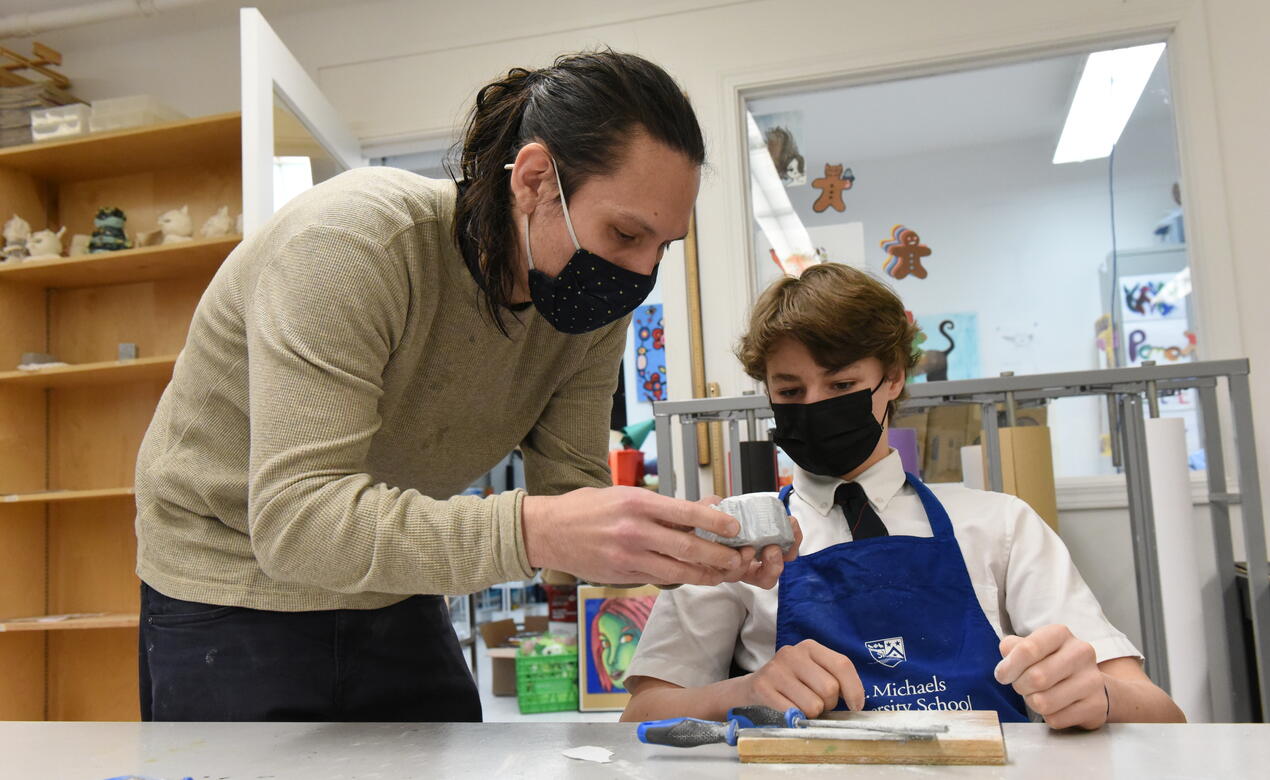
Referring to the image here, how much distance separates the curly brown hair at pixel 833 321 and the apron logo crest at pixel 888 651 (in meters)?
0.42

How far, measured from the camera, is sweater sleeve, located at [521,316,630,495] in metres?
1.28

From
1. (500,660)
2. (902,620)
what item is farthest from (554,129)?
(500,660)

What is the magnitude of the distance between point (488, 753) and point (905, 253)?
2783mm

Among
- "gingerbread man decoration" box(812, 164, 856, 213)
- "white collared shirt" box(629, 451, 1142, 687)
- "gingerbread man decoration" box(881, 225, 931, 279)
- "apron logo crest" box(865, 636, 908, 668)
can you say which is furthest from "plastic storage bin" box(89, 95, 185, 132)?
"apron logo crest" box(865, 636, 908, 668)

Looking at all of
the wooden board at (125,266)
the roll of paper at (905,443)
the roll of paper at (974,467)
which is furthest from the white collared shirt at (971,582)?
the wooden board at (125,266)

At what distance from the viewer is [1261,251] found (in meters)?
2.87

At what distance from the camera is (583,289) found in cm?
108

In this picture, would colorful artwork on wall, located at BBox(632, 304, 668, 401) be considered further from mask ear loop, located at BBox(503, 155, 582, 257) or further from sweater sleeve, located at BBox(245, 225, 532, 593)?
sweater sleeve, located at BBox(245, 225, 532, 593)

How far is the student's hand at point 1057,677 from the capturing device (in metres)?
0.86

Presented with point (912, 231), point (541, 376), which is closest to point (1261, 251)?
point (912, 231)

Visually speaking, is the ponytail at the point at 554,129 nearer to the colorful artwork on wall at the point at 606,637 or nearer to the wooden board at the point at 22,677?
the colorful artwork on wall at the point at 606,637

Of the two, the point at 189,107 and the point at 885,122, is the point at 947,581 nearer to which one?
the point at 885,122

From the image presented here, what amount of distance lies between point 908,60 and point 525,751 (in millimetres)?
2934

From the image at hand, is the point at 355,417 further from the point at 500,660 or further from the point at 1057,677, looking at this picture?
the point at 500,660
